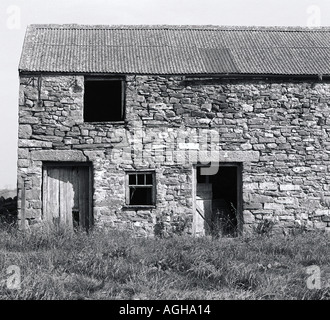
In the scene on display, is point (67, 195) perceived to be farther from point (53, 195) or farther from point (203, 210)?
point (203, 210)

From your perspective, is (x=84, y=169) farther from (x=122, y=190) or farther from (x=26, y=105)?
(x=26, y=105)

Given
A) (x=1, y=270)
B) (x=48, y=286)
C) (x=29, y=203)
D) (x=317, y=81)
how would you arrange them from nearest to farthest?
1. (x=48, y=286)
2. (x=1, y=270)
3. (x=29, y=203)
4. (x=317, y=81)

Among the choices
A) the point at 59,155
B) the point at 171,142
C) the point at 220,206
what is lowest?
the point at 220,206

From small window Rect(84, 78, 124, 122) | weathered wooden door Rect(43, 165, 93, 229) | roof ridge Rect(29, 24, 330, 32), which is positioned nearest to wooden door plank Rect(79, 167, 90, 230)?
weathered wooden door Rect(43, 165, 93, 229)

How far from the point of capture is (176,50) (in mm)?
13078

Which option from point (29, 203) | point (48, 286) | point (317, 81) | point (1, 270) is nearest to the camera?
point (48, 286)

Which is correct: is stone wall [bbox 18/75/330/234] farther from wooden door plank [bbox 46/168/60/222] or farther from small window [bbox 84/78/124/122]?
small window [bbox 84/78/124/122]

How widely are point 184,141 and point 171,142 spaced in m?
0.34

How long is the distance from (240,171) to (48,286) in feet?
22.4

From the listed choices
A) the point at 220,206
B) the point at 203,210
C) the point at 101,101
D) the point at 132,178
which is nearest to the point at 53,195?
the point at 132,178

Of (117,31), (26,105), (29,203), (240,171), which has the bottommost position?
(29,203)

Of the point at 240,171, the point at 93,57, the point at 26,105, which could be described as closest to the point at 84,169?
the point at 26,105

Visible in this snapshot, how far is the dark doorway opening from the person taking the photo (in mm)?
12086

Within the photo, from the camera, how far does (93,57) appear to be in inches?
489
